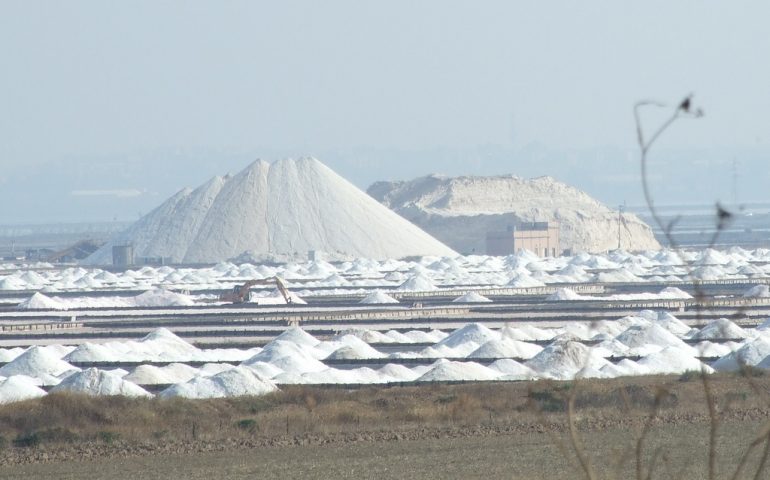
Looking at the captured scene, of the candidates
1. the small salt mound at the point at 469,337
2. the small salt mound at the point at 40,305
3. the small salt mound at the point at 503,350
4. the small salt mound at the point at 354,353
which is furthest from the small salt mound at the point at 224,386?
the small salt mound at the point at 40,305

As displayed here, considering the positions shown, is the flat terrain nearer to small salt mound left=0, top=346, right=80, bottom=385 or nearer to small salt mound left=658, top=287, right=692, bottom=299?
small salt mound left=0, top=346, right=80, bottom=385

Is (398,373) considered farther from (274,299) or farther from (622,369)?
(274,299)

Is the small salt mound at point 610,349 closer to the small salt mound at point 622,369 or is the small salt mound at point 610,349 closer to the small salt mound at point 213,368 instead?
the small salt mound at point 622,369

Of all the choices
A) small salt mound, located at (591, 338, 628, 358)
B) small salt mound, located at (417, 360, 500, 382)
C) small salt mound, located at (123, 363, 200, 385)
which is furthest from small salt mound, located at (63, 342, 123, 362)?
small salt mound, located at (591, 338, 628, 358)

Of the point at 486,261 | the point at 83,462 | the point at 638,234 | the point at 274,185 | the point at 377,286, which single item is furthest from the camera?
the point at 638,234

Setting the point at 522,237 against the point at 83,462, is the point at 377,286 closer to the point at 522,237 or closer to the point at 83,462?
the point at 522,237

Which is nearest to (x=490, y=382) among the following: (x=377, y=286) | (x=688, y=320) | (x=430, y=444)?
(x=430, y=444)

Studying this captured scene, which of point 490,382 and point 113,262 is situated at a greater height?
point 490,382
